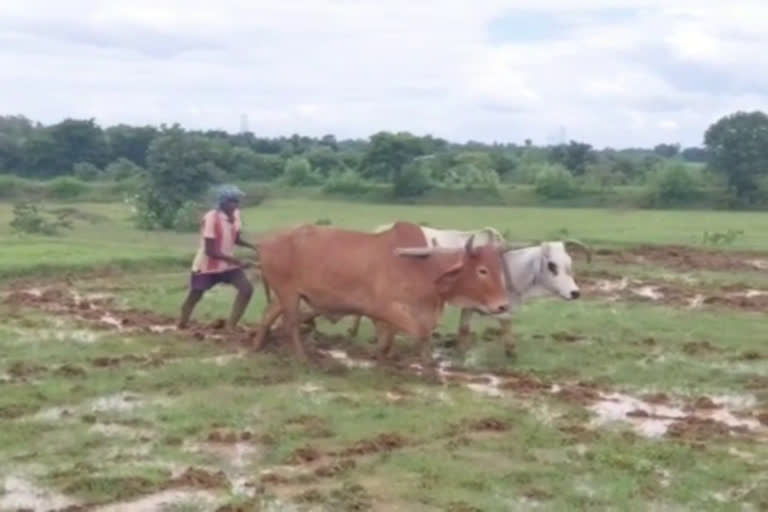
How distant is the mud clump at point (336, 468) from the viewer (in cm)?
827

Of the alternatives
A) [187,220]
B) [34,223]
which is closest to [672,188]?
[187,220]

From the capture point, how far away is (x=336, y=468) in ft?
27.5

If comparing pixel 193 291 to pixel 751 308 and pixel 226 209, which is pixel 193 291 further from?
pixel 751 308

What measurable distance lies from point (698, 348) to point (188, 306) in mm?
5382

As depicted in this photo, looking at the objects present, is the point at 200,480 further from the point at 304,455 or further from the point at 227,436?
the point at 227,436

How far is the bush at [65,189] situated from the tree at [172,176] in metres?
10.2

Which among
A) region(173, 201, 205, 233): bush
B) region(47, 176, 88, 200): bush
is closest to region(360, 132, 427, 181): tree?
region(47, 176, 88, 200): bush

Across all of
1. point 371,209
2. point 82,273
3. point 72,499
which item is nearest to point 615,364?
point 72,499

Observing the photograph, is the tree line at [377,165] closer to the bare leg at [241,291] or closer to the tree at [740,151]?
the tree at [740,151]

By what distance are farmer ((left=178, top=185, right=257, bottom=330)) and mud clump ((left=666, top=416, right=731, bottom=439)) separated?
5001mm

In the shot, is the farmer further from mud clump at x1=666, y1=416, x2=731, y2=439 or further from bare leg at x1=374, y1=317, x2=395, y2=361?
mud clump at x1=666, y1=416, x2=731, y2=439

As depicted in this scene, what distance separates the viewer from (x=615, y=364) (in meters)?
12.6

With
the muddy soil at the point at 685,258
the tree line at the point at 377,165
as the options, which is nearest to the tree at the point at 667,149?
the tree line at the point at 377,165

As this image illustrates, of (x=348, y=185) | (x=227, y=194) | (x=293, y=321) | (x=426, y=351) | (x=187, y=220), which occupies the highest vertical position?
(x=227, y=194)
